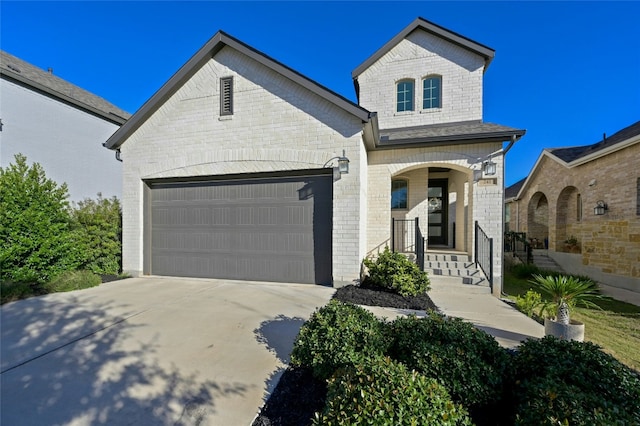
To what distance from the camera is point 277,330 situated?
390 cm

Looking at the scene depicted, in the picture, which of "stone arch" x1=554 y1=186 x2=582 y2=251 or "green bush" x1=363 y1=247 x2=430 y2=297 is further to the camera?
"stone arch" x1=554 y1=186 x2=582 y2=251

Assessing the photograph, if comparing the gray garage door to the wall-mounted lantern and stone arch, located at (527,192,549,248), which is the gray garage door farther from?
stone arch, located at (527,192,549,248)

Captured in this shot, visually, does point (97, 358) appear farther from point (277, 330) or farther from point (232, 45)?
point (232, 45)

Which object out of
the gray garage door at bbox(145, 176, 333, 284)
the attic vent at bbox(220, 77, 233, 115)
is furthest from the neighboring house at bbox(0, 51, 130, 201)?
the attic vent at bbox(220, 77, 233, 115)

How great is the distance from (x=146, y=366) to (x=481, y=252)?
25.0 ft

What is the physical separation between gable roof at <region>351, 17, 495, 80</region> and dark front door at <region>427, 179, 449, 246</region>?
13.9 feet

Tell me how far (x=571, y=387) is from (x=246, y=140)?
716 centimetres

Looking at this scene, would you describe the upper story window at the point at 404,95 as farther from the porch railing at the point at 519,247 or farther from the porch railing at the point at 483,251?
the porch railing at the point at 519,247

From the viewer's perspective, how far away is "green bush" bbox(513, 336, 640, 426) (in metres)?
1.54

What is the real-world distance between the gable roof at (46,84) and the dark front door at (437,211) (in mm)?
14557

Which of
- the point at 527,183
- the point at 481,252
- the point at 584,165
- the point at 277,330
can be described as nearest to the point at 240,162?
the point at 277,330

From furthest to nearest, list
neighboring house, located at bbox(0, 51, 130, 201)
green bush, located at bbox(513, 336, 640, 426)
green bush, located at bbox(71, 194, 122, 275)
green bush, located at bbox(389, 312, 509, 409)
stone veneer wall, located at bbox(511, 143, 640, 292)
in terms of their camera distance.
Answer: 1. neighboring house, located at bbox(0, 51, 130, 201)
2. stone veneer wall, located at bbox(511, 143, 640, 292)
3. green bush, located at bbox(71, 194, 122, 275)
4. green bush, located at bbox(389, 312, 509, 409)
5. green bush, located at bbox(513, 336, 640, 426)

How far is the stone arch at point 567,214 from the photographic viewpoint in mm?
11102

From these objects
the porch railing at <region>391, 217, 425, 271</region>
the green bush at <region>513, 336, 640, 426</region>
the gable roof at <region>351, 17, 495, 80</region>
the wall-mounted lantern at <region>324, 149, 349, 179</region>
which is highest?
the gable roof at <region>351, 17, 495, 80</region>
